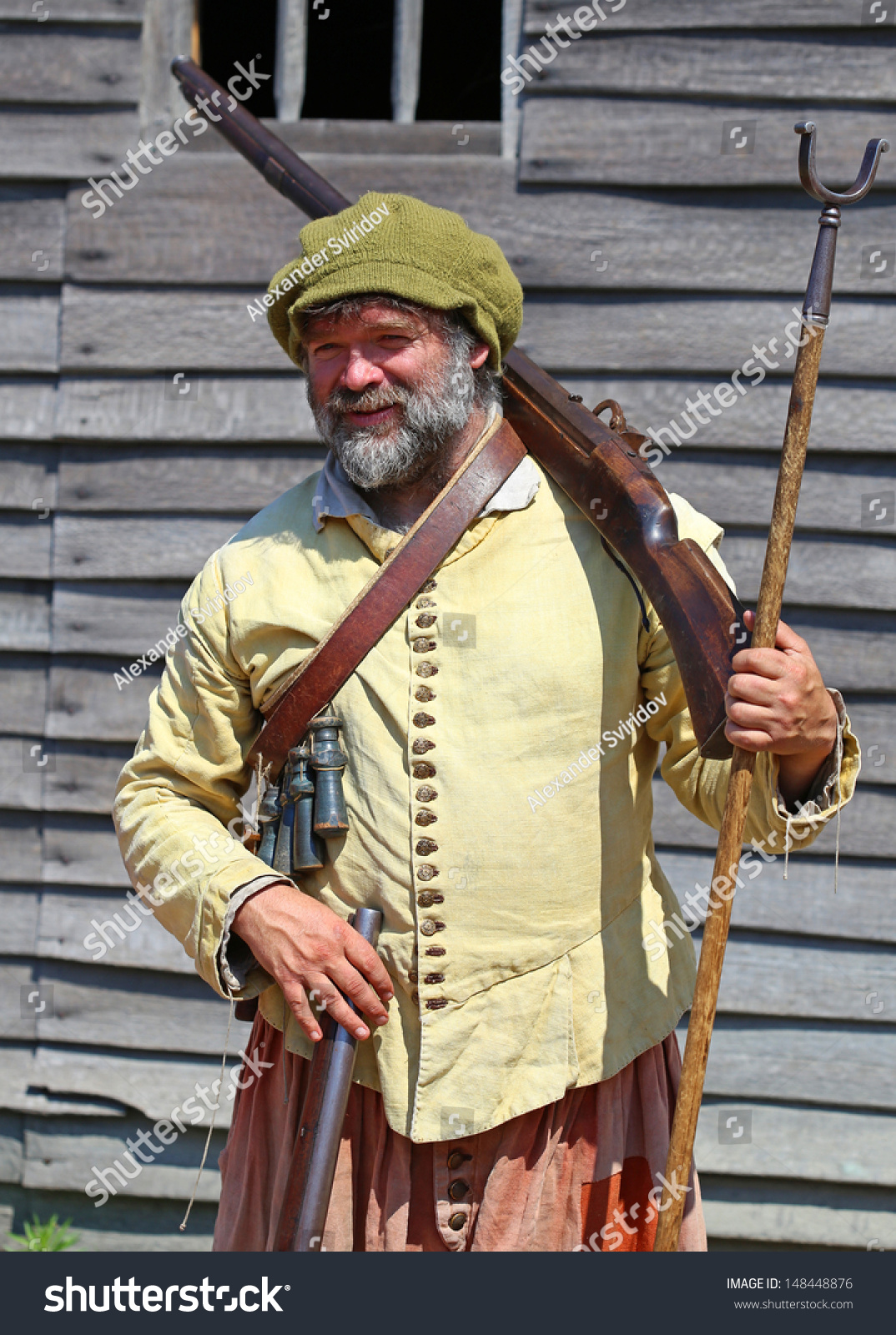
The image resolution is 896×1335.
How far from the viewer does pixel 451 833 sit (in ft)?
5.90

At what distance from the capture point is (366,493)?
2.01 meters

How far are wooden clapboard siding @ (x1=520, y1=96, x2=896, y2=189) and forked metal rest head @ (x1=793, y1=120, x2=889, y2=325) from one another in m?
1.57

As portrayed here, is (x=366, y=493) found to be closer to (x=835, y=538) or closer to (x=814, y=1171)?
(x=835, y=538)

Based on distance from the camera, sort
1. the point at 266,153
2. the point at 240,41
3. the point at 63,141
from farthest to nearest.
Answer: the point at 240,41 → the point at 63,141 → the point at 266,153

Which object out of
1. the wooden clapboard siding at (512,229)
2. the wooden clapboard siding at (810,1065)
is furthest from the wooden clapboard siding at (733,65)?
the wooden clapboard siding at (810,1065)

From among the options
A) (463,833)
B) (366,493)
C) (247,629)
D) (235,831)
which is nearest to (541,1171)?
(463,833)

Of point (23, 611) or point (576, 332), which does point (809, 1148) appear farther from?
point (23, 611)

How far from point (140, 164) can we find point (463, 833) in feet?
7.60

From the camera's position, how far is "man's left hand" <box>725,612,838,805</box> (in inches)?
60.4

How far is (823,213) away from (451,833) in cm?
103

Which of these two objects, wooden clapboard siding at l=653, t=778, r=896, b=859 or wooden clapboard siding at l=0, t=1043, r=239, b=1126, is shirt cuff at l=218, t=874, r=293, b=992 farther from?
wooden clapboard siding at l=0, t=1043, r=239, b=1126

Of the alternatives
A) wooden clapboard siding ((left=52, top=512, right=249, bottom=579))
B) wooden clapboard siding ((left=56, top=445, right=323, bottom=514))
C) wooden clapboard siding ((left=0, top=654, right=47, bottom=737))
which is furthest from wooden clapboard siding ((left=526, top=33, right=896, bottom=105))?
wooden clapboard siding ((left=0, top=654, right=47, bottom=737))

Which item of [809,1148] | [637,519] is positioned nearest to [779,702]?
[637,519]

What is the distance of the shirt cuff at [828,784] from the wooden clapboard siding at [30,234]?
256 cm
